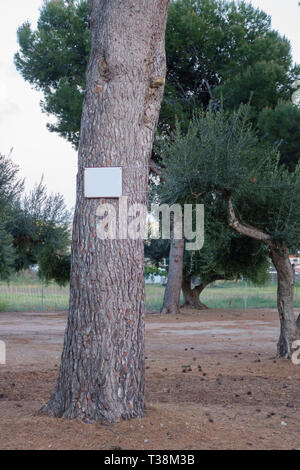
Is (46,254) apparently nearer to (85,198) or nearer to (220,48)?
(220,48)

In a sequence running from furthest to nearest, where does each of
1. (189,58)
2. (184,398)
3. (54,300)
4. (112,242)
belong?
(54,300) < (189,58) < (184,398) < (112,242)

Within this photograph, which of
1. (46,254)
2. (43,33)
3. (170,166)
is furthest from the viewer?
(46,254)

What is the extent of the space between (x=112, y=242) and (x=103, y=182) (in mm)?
577

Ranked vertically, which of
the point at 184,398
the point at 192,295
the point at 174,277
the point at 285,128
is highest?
the point at 285,128

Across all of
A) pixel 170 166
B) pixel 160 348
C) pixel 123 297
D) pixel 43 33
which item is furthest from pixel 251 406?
pixel 43 33

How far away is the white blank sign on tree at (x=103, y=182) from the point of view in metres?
5.52

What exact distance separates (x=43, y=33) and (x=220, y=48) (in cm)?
650

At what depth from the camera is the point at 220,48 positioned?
20.0 meters

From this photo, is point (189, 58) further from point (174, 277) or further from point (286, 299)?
point (286, 299)

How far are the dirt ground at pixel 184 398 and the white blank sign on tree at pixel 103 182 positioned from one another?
209 centimetres

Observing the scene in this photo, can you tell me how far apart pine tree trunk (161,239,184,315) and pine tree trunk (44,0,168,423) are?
51.0 feet

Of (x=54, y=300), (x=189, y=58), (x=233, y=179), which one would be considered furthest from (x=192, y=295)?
(x=233, y=179)

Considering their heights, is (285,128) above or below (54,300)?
above

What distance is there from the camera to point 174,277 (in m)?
21.3
